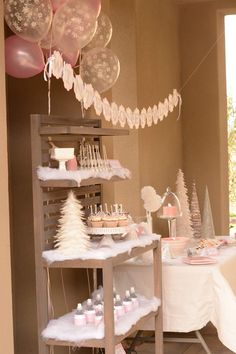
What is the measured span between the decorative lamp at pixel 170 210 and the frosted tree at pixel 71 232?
1265mm

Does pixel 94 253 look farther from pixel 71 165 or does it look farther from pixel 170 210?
pixel 170 210

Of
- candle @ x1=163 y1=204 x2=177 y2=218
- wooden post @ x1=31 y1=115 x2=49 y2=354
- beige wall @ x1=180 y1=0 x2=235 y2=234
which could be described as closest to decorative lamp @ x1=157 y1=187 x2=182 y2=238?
candle @ x1=163 y1=204 x2=177 y2=218

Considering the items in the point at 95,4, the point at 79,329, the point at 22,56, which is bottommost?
the point at 79,329

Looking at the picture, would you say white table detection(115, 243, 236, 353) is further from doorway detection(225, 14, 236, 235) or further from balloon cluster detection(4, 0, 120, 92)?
doorway detection(225, 14, 236, 235)

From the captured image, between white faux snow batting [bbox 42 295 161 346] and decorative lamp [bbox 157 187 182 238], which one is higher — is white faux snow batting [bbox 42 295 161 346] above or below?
below

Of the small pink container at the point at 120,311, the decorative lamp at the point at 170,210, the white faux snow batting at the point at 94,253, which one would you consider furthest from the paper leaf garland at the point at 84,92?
the small pink container at the point at 120,311

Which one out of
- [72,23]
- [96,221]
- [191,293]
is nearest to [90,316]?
[96,221]

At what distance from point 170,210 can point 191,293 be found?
0.70 meters

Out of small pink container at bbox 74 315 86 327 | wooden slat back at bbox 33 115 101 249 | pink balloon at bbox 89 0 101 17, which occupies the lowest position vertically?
small pink container at bbox 74 315 86 327

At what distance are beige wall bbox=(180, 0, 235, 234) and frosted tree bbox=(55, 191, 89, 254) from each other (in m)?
3.20

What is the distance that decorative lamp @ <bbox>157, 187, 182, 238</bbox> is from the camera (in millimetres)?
4430

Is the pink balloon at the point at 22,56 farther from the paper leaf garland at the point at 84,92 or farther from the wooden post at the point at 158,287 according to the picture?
the wooden post at the point at 158,287

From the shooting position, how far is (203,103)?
633 centimetres

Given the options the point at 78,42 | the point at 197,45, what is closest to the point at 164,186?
the point at 197,45
